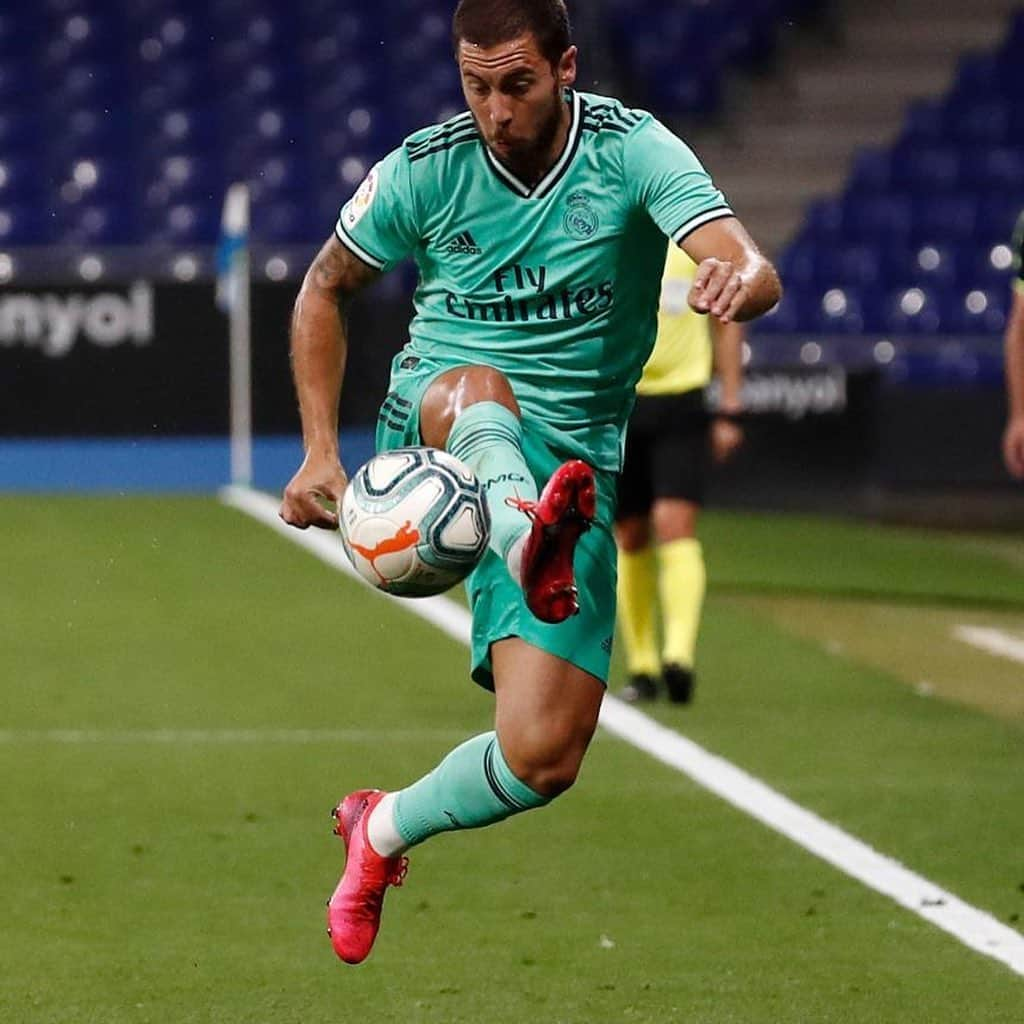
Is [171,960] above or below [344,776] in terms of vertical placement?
above

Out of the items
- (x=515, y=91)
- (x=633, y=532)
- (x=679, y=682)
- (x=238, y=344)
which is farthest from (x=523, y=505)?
(x=238, y=344)

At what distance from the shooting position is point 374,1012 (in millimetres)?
5094

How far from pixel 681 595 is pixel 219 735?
6.25 ft

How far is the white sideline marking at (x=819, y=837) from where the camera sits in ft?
19.1

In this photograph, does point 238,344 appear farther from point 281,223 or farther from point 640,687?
point 640,687

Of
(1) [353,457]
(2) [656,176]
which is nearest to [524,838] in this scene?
(2) [656,176]

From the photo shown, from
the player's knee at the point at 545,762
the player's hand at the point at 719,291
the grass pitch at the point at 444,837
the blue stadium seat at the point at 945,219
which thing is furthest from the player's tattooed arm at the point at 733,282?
the blue stadium seat at the point at 945,219

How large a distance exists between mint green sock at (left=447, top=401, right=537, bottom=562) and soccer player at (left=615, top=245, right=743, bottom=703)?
4548mm

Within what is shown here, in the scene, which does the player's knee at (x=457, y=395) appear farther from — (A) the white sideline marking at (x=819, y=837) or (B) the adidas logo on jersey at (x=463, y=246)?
(A) the white sideline marking at (x=819, y=837)

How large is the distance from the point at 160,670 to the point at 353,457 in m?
8.17

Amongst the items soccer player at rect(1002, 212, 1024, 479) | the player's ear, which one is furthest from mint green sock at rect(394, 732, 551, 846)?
soccer player at rect(1002, 212, 1024, 479)

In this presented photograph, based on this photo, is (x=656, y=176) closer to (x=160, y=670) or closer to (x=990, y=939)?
(x=990, y=939)

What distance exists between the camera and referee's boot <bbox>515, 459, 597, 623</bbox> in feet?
14.8

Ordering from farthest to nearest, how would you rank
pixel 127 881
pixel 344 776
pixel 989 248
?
pixel 989 248 < pixel 344 776 < pixel 127 881
